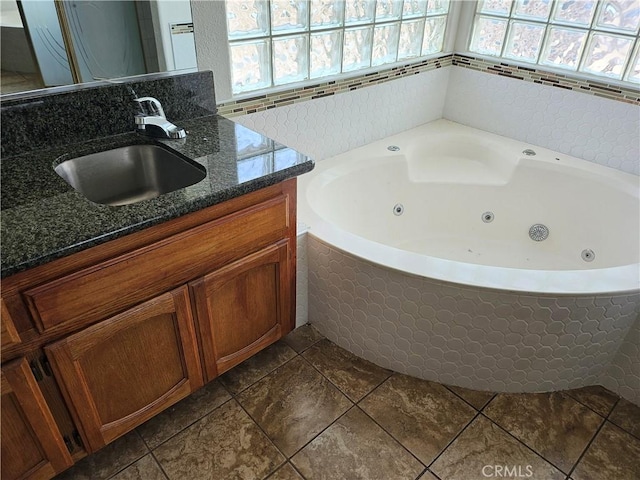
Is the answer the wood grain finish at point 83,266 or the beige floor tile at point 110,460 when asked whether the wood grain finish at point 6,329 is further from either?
the beige floor tile at point 110,460

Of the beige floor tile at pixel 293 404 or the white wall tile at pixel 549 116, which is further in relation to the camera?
the white wall tile at pixel 549 116

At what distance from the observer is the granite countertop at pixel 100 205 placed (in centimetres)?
99

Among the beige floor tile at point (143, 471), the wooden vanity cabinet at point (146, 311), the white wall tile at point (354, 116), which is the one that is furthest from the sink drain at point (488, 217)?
the beige floor tile at point (143, 471)

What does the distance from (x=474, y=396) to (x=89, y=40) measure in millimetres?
1745

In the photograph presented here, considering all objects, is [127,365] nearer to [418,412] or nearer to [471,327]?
[418,412]

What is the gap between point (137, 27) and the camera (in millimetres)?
1521

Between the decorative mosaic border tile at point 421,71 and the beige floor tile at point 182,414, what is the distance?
3.37 feet

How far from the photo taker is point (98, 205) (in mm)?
1118

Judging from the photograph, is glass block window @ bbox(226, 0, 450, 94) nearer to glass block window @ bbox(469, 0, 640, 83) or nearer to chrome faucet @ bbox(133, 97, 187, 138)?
glass block window @ bbox(469, 0, 640, 83)

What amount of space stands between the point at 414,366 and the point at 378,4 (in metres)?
1.54

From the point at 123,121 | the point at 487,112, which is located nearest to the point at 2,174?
the point at 123,121

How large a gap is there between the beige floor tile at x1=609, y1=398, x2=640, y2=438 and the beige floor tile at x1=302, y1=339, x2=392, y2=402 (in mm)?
792

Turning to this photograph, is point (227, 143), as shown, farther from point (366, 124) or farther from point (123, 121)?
point (366, 124)

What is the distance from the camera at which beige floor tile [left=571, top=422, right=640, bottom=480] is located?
147 centimetres
